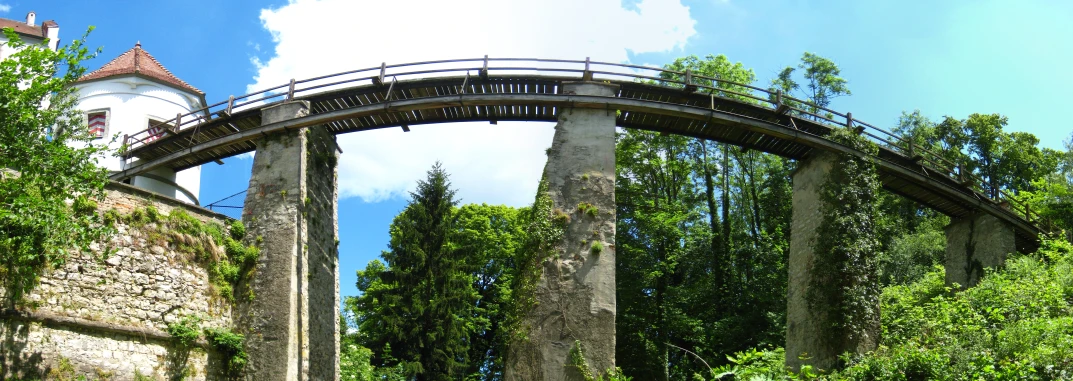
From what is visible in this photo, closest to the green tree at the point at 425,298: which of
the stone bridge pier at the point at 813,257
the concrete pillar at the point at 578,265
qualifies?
the concrete pillar at the point at 578,265

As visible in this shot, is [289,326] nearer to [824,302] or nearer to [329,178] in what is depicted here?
[329,178]

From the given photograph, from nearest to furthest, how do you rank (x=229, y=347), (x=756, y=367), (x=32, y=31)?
(x=756, y=367)
(x=229, y=347)
(x=32, y=31)

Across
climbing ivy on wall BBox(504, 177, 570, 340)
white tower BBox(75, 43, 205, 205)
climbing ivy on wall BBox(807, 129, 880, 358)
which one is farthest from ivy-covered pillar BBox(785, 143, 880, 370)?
white tower BBox(75, 43, 205, 205)

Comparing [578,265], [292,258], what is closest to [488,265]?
[292,258]

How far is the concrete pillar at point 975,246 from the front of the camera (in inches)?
797

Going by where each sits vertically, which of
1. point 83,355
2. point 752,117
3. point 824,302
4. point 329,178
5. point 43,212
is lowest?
point 83,355

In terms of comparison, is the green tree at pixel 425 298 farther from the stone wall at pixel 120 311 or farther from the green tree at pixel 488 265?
the stone wall at pixel 120 311

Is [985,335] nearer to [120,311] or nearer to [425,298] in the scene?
[120,311]

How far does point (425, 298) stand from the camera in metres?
27.8

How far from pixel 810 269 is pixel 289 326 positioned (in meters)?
10.6

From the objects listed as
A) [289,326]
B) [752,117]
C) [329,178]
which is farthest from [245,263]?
[752,117]

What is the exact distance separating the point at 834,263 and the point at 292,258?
10.9 metres

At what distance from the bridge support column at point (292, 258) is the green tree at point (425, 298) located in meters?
8.06

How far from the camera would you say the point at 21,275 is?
13.6 meters
